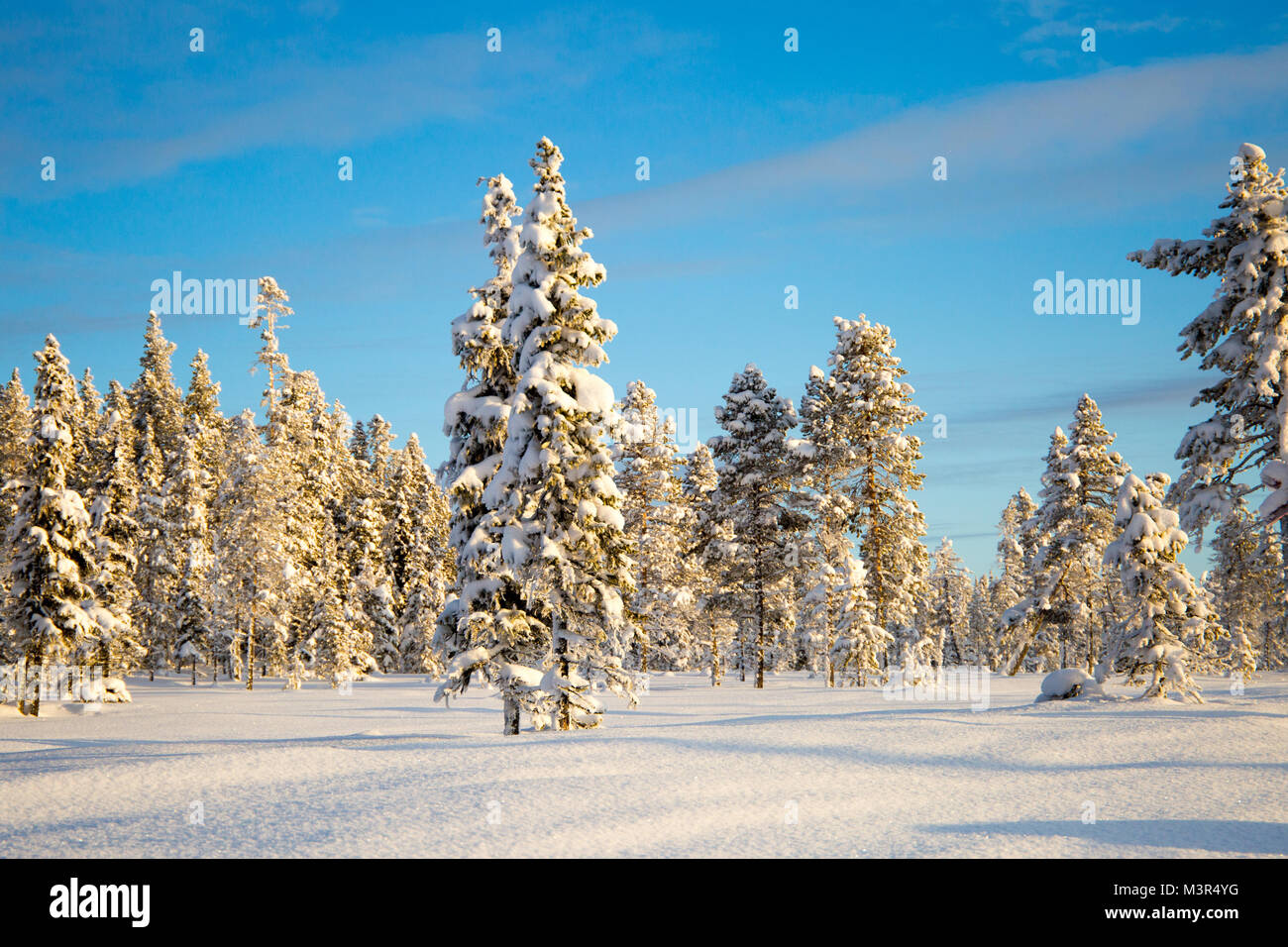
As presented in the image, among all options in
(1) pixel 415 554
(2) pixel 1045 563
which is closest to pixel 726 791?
(2) pixel 1045 563

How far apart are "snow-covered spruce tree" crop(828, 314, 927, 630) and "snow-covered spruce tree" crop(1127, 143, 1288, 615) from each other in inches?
710

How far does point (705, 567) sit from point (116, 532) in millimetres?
35866

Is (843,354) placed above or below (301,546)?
above

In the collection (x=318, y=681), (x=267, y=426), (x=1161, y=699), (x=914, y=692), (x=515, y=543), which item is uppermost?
(x=267, y=426)

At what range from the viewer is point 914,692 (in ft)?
108

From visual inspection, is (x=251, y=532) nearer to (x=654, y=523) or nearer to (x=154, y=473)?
(x=154, y=473)

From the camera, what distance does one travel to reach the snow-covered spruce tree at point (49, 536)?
32625 mm

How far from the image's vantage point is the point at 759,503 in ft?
127

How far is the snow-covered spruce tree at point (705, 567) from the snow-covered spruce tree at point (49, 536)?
27.2m

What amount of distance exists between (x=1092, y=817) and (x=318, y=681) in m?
54.1

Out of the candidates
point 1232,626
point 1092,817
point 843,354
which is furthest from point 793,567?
point 1092,817
